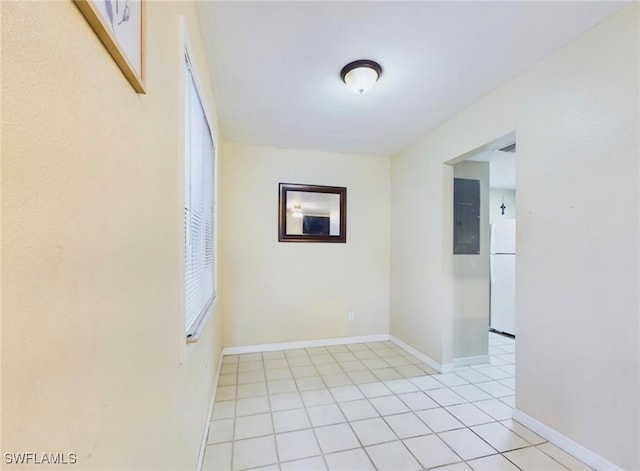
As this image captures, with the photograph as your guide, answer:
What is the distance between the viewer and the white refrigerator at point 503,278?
426cm

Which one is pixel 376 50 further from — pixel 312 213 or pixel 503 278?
pixel 503 278

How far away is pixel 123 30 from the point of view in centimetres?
64

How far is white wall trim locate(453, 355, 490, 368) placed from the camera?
3.07 metres

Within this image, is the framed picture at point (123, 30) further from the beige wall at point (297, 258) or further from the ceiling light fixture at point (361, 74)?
the beige wall at point (297, 258)

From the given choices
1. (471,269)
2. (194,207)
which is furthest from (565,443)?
(194,207)

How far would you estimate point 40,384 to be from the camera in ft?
1.30

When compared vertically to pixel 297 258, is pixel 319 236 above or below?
above

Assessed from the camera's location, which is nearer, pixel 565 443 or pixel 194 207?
pixel 194 207

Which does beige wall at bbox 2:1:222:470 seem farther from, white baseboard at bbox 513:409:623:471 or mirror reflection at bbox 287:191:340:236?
mirror reflection at bbox 287:191:340:236

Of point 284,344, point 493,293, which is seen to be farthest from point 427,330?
point 493,293

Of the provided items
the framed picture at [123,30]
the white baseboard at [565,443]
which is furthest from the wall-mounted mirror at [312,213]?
the framed picture at [123,30]

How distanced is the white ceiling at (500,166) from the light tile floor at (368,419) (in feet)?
7.49

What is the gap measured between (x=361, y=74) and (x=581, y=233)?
5.63ft

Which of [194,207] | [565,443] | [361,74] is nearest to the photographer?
[194,207]
